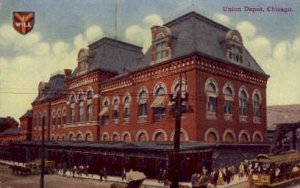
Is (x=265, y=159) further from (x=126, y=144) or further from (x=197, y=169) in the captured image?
(x=126, y=144)

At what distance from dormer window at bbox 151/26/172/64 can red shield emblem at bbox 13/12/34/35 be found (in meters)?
10.5

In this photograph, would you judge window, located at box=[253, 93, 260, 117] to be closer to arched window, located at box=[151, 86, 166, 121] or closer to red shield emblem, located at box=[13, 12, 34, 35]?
arched window, located at box=[151, 86, 166, 121]

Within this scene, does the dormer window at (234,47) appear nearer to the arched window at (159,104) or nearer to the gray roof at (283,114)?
the arched window at (159,104)

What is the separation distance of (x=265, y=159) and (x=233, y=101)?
807 centimetres

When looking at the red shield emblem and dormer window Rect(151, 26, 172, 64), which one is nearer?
the red shield emblem

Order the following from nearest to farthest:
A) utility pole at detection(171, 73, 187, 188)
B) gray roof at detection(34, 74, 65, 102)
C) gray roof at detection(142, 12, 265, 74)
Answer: utility pole at detection(171, 73, 187, 188) → gray roof at detection(142, 12, 265, 74) → gray roof at detection(34, 74, 65, 102)

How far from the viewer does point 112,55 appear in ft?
110

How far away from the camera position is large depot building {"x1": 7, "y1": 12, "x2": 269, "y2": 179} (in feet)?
75.7

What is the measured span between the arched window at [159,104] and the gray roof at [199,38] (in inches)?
105

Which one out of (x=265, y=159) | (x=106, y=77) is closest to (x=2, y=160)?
(x=106, y=77)

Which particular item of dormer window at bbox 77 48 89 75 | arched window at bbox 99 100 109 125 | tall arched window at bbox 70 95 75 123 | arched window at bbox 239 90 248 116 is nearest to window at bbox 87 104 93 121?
arched window at bbox 99 100 109 125

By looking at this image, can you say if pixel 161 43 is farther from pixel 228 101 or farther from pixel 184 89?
pixel 228 101

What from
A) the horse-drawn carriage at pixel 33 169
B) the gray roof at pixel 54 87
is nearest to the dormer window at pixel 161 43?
the horse-drawn carriage at pixel 33 169

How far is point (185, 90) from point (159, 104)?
2.40 metres
